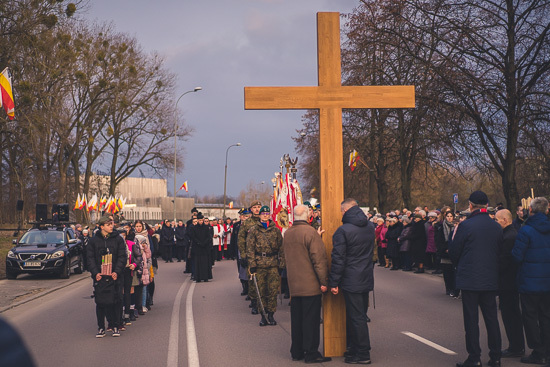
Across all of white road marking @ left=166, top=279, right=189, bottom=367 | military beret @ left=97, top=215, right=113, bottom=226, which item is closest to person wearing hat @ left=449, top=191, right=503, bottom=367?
white road marking @ left=166, top=279, right=189, bottom=367

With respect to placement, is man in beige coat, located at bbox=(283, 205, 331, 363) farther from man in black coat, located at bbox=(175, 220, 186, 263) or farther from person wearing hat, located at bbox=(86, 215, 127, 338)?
man in black coat, located at bbox=(175, 220, 186, 263)

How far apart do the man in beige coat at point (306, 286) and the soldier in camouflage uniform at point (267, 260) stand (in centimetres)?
322

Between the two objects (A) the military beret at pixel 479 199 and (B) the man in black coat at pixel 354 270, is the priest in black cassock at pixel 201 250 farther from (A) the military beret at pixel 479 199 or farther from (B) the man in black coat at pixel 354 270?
(A) the military beret at pixel 479 199

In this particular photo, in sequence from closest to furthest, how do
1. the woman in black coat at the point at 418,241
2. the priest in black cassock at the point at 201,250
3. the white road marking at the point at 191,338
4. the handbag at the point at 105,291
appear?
the white road marking at the point at 191,338
the handbag at the point at 105,291
the priest in black cassock at the point at 201,250
the woman in black coat at the point at 418,241

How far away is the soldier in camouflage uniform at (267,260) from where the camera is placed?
1153 centimetres

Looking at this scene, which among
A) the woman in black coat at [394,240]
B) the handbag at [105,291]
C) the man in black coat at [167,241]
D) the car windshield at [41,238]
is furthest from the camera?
the man in black coat at [167,241]

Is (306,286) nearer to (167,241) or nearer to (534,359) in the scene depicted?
(534,359)

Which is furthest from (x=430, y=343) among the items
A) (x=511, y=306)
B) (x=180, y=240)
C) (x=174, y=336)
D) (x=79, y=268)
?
(x=180, y=240)

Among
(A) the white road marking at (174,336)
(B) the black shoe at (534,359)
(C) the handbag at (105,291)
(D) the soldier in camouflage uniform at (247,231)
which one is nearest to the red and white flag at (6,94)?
(A) the white road marking at (174,336)

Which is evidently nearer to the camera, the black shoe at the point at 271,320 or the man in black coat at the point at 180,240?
the black shoe at the point at 271,320

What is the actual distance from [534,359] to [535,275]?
0.97 m

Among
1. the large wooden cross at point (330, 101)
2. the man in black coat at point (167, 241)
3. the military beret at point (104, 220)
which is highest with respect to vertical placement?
the large wooden cross at point (330, 101)

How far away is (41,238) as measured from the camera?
74.5ft

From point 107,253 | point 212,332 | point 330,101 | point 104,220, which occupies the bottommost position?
point 212,332
